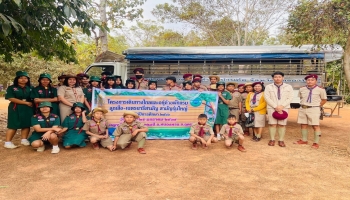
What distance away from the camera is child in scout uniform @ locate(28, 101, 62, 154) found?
4.34 m

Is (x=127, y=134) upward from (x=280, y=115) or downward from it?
downward

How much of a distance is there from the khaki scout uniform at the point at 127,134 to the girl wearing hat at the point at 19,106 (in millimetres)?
1691

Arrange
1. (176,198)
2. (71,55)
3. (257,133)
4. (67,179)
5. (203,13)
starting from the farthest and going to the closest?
(203,13) → (71,55) → (257,133) → (67,179) → (176,198)

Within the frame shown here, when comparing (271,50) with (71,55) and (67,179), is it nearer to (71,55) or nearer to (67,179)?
(71,55)

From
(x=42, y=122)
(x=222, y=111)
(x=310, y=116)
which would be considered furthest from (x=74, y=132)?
(x=310, y=116)

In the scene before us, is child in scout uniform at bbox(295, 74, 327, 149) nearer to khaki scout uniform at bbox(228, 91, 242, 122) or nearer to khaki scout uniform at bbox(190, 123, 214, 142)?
khaki scout uniform at bbox(228, 91, 242, 122)

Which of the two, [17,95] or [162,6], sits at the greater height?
[162,6]

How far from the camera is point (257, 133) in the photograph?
216 inches

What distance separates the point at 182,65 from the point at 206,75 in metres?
0.79

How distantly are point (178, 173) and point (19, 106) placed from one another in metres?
3.17

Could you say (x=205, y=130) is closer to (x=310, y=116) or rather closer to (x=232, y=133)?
(x=232, y=133)

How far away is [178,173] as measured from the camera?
358cm

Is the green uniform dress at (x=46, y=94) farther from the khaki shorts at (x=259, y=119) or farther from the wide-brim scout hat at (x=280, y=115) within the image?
the wide-brim scout hat at (x=280, y=115)

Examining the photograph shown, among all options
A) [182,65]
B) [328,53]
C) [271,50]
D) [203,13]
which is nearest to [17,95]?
[182,65]
